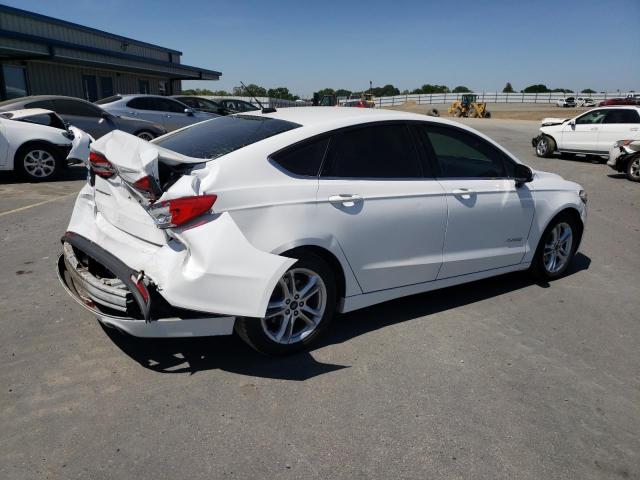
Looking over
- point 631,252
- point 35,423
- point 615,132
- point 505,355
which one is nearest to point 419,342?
point 505,355

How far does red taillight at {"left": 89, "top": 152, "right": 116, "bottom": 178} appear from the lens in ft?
11.2

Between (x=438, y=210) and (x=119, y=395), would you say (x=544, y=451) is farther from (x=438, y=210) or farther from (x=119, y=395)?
(x=119, y=395)

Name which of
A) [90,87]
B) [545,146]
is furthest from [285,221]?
[90,87]

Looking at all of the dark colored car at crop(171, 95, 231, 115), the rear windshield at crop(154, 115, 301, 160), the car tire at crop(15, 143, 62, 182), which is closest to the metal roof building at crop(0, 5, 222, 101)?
the dark colored car at crop(171, 95, 231, 115)

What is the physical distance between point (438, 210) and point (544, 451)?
1902mm

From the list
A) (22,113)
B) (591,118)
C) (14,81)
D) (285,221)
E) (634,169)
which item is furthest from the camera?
(14,81)

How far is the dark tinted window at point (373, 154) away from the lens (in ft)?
11.9

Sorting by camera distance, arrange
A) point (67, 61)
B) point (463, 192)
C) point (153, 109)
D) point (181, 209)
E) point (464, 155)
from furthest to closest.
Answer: point (67, 61) → point (153, 109) → point (464, 155) → point (463, 192) → point (181, 209)

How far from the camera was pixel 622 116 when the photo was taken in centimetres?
1512

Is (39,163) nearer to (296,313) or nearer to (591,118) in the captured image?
(296,313)

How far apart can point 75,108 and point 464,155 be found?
9866 millimetres

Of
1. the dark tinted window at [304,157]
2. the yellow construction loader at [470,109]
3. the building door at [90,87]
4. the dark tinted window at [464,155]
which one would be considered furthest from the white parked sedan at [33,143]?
the yellow construction loader at [470,109]

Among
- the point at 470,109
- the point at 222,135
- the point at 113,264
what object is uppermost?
the point at 222,135

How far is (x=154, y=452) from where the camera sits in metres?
2.58
